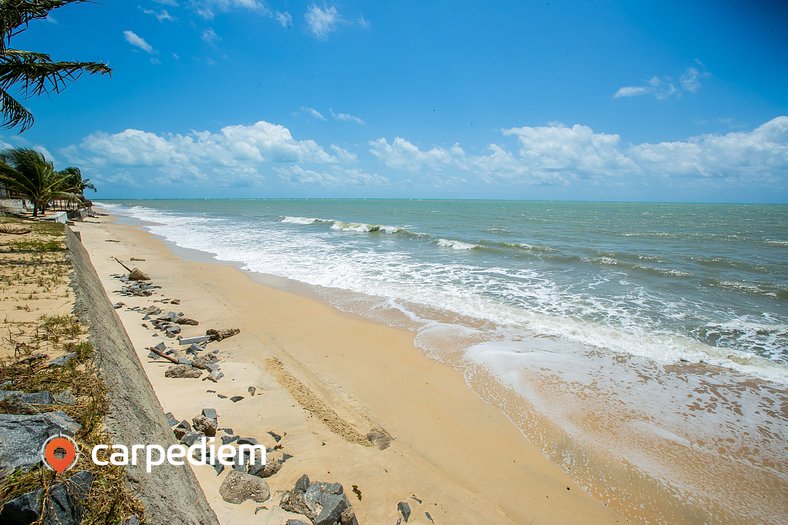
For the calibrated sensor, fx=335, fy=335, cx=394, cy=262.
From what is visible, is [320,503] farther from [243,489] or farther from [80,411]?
[80,411]

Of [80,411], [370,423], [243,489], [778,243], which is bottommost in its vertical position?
[370,423]

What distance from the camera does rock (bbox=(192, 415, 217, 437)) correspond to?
4.85 metres

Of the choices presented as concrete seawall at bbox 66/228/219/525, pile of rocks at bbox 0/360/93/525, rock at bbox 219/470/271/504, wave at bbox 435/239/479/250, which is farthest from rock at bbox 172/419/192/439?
wave at bbox 435/239/479/250

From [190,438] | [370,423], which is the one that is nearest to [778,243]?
[370,423]

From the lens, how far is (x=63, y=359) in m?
3.59

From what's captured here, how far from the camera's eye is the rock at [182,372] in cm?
645

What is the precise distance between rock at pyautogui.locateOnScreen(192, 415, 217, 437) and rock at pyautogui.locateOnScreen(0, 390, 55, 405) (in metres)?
2.39

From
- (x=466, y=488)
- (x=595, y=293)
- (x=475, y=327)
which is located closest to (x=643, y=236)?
(x=595, y=293)

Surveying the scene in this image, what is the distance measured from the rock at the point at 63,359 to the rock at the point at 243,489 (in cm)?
220

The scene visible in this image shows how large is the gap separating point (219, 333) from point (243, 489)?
5.51 metres

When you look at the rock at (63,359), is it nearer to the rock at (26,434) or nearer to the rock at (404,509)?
the rock at (26,434)

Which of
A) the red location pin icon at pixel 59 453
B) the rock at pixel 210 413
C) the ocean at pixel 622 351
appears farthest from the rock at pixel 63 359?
the ocean at pixel 622 351

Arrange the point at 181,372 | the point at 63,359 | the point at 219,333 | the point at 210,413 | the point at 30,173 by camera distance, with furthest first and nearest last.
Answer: the point at 30,173 < the point at 219,333 < the point at 181,372 < the point at 210,413 < the point at 63,359

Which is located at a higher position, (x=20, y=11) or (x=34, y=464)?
(x=20, y=11)
